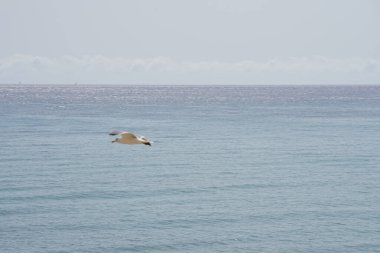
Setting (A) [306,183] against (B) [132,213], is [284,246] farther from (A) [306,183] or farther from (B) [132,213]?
(A) [306,183]

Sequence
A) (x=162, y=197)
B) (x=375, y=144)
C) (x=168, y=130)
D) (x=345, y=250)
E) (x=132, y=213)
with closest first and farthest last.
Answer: (x=345, y=250)
(x=132, y=213)
(x=162, y=197)
(x=375, y=144)
(x=168, y=130)

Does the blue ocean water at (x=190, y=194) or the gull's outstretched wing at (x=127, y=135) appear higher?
the blue ocean water at (x=190, y=194)

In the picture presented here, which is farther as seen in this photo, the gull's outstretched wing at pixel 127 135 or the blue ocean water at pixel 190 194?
the blue ocean water at pixel 190 194

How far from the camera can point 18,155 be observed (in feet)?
279

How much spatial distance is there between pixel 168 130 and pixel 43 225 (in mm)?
74414

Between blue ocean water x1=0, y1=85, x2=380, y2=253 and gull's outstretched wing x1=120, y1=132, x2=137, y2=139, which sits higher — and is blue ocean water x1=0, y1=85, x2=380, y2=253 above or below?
above

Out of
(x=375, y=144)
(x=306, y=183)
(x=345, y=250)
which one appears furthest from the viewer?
(x=375, y=144)

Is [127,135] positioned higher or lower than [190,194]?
lower

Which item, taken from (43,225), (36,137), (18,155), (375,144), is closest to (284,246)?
(43,225)

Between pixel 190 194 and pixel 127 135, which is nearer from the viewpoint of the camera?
pixel 127 135

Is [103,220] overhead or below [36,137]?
below

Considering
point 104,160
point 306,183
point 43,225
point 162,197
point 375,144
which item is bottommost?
point 43,225

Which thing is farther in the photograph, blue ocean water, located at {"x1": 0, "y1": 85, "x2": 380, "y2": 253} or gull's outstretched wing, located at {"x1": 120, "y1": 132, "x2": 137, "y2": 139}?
blue ocean water, located at {"x1": 0, "y1": 85, "x2": 380, "y2": 253}

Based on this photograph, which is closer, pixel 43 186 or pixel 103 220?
pixel 103 220
